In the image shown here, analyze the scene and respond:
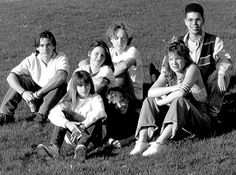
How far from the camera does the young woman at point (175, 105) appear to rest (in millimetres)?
6742

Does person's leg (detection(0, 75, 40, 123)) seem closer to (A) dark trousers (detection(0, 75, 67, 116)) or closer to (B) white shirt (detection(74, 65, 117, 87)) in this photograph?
(A) dark trousers (detection(0, 75, 67, 116))

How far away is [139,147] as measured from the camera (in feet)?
22.8

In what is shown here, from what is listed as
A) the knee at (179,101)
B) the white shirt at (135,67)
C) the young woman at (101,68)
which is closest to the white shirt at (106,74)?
the young woman at (101,68)

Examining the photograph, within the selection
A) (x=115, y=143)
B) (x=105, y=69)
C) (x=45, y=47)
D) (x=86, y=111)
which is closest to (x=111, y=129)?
(x=115, y=143)

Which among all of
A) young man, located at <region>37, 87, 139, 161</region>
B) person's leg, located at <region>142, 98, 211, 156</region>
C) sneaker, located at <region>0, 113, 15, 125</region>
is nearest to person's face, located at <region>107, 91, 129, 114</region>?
young man, located at <region>37, 87, 139, 161</region>

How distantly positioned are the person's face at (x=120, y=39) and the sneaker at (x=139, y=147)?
98.8 inches

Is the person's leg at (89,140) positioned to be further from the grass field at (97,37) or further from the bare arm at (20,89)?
the bare arm at (20,89)

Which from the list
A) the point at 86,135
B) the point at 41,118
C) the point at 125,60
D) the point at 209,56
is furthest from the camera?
the point at 125,60

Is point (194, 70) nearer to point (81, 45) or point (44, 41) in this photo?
point (44, 41)

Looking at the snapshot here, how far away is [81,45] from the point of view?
682 inches

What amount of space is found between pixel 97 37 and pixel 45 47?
10.1 metres

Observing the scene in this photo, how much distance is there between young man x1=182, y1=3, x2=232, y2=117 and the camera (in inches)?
315

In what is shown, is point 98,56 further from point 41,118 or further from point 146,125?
point 146,125

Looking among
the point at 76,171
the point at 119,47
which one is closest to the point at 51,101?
the point at 119,47
